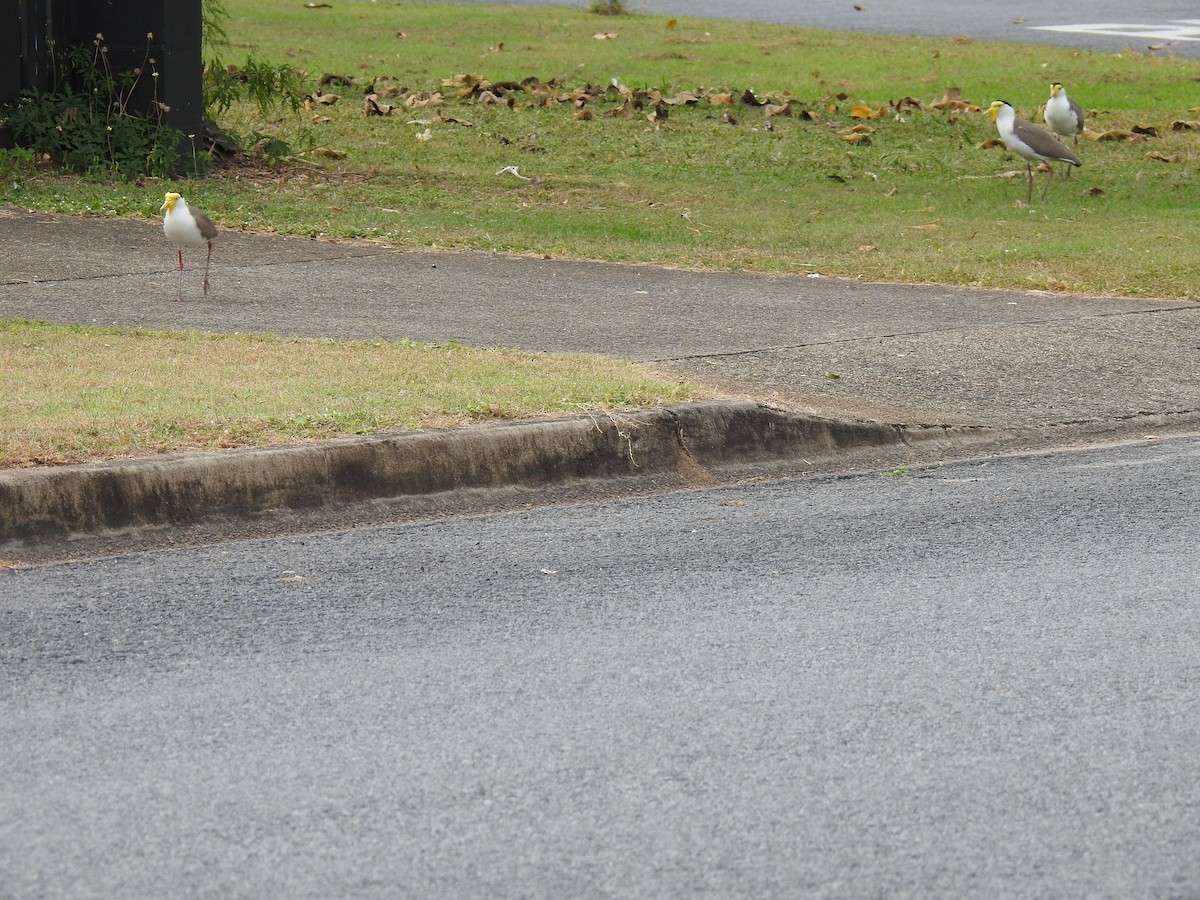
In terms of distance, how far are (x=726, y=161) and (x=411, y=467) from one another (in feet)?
33.5

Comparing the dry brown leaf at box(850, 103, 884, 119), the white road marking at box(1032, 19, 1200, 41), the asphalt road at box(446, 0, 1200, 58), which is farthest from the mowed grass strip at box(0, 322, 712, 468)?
the white road marking at box(1032, 19, 1200, 41)

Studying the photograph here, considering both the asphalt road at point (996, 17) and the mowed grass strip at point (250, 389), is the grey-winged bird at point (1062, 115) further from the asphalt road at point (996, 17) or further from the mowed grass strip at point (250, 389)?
the mowed grass strip at point (250, 389)

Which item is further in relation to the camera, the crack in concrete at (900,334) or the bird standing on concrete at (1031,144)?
the bird standing on concrete at (1031,144)

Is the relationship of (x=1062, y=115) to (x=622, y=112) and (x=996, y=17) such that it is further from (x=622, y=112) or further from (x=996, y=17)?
(x=996, y=17)

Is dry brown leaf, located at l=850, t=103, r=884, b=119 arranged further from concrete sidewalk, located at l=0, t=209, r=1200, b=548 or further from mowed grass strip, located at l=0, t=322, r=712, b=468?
mowed grass strip, located at l=0, t=322, r=712, b=468

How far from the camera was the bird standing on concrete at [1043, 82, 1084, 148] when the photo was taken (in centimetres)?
1588

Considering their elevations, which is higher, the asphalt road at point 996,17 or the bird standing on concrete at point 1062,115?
the asphalt road at point 996,17

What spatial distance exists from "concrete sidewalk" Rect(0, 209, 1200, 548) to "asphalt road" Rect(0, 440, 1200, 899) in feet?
2.74

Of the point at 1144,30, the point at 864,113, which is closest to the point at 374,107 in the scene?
the point at 864,113

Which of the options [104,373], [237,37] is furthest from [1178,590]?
[237,37]

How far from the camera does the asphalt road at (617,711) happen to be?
3.50 metres

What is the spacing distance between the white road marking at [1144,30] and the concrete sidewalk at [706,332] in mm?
17558

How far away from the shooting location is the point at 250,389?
6.96 m

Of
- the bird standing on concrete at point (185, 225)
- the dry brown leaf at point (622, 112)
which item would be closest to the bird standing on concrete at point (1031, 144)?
the dry brown leaf at point (622, 112)
